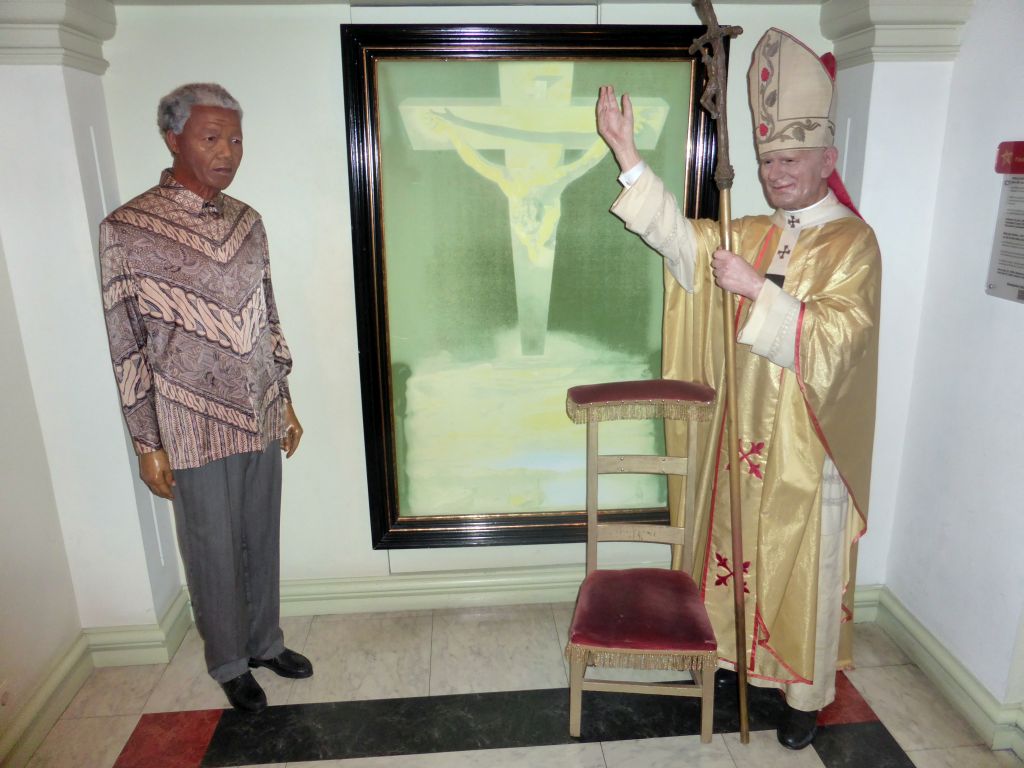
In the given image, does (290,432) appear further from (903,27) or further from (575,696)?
(903,27)

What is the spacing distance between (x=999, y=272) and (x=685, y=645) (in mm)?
1422

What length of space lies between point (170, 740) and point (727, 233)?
7.53ft

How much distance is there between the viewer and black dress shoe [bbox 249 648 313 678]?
8.10ft

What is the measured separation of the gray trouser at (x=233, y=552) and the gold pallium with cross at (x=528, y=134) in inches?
45.8

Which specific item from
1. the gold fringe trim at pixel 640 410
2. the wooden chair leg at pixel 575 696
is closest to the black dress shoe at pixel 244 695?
the wooden chair leg at pixel 575 696

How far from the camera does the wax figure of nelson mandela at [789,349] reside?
1.91 meters

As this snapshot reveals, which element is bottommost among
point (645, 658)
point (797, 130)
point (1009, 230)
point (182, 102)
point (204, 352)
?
point (645, 658)

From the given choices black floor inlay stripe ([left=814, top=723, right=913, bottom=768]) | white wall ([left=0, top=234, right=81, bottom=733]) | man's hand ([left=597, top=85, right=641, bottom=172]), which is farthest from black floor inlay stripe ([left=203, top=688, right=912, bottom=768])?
man's hand ([left=597, top=85, right=641, bottom=172])

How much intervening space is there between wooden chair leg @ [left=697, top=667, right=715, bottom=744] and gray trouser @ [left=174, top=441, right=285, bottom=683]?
1436mm

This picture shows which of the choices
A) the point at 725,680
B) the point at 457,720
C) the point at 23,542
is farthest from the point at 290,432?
the point at 725,680

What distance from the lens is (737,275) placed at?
190 cm

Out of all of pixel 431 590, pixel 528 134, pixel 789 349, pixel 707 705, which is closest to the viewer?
pixel 789 349

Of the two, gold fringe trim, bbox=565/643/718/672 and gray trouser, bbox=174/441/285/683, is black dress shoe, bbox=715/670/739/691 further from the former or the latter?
gray trouser, bbox=174/441/285/683

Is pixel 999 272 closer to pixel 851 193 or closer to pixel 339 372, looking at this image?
pixel 851 193
